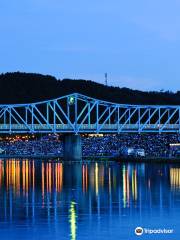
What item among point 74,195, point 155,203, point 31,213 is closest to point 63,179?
point 74,195

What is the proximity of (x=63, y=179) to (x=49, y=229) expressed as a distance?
133ft

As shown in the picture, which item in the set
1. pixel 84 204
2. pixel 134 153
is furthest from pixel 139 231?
pixel 134 153

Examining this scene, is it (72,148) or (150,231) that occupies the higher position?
(72,148)

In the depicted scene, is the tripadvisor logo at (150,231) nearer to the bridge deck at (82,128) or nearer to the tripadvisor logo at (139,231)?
the tripadvisor logo at (139,231)

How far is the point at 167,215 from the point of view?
45.0 meters

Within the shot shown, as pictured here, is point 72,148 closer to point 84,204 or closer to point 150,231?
point 84,204

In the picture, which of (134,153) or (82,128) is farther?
(134,153)

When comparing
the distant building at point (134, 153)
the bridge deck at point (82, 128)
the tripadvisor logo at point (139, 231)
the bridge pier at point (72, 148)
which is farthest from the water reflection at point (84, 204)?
the distant building at point (134, 153)

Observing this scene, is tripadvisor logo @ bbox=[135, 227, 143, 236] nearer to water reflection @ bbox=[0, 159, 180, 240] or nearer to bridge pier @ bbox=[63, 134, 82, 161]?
water reflection @ bbox=[0, 159, 180, 240]

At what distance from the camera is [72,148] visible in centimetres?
14388

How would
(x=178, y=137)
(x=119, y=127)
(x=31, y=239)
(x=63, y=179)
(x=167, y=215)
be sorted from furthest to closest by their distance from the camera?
(x=178, y=137)
(x=119, y=127)
(x=63, y=179)
(x=167, y=215)
(x=31, y=239)

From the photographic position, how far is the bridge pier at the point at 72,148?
142 m

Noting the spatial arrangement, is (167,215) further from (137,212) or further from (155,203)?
(155,203)

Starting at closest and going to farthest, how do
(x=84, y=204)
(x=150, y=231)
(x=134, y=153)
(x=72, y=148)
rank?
1. (x=150, y=231)
2. (x=84, y=204)
3. (x=72, y=148)
4. (x=134, y=153)
